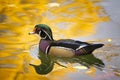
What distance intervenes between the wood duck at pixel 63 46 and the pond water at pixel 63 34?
7cm

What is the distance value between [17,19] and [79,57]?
1292 mm

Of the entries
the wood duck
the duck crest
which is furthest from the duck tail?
the duck crest

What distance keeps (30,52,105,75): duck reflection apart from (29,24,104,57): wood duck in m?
0.04

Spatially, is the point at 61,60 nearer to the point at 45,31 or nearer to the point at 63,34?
the point at 45,31

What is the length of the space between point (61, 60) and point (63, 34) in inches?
23.0

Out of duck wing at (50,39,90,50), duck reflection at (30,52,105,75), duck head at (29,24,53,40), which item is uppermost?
duck head at (29,24,53,40)

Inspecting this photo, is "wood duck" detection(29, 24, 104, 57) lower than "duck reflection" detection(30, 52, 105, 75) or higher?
higher

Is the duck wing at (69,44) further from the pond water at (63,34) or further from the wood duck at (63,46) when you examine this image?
the pond water at (63,34)

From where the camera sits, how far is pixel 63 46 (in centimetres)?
292

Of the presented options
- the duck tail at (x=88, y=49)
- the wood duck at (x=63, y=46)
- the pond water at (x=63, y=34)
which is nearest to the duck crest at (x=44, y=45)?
the wood duck at (x=63, y=46)

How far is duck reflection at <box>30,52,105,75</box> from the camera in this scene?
2859 millimetres

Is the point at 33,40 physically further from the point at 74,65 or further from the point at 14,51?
the point at 74,65

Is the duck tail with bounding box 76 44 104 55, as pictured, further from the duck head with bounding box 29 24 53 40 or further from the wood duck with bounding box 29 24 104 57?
the duck head with bounding box 29 24 53 40

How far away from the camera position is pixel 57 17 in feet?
13.0
